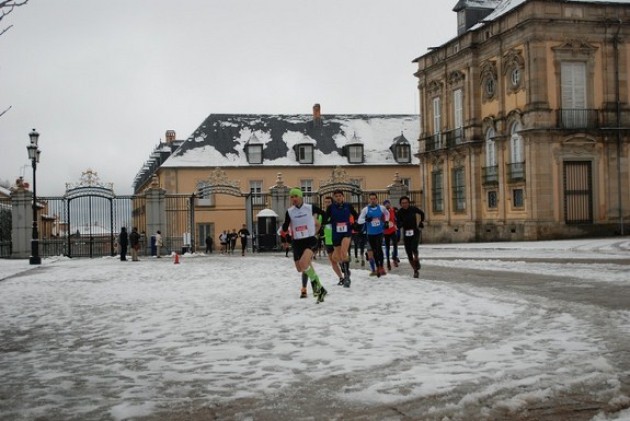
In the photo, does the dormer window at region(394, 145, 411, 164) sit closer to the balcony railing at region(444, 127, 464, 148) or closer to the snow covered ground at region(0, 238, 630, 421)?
the balcony railing at region(444, 127, 464, 148)

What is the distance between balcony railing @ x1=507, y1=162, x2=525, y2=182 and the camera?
3441 cm

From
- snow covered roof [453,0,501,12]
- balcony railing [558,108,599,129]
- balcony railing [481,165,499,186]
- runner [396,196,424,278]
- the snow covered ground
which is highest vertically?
snow covered roof [453,0,501,12]

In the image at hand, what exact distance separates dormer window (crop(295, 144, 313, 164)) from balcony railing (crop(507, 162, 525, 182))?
22.2 metres

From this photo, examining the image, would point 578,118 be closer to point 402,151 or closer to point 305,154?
point 402,151

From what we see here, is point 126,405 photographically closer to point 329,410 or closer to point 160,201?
point 329,410

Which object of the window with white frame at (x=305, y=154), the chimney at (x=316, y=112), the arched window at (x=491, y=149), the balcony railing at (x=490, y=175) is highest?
the chimney at (x=316, y=112)

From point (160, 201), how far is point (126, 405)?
3148cm

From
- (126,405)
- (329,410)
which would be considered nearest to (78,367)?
(126,405)

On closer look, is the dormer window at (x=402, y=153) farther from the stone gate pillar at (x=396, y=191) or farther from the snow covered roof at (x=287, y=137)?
the stone gate pillar at (x=396, y=191)

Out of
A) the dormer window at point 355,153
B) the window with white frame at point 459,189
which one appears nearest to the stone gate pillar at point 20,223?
the window with white frame at point 459,189

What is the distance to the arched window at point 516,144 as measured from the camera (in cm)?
3472

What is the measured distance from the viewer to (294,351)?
6.63 meters

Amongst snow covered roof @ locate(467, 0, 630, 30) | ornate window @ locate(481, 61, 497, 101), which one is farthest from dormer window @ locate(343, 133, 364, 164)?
ornate window @ locate(481, 61, 497, 101)

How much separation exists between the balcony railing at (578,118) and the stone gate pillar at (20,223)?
81.3ft
